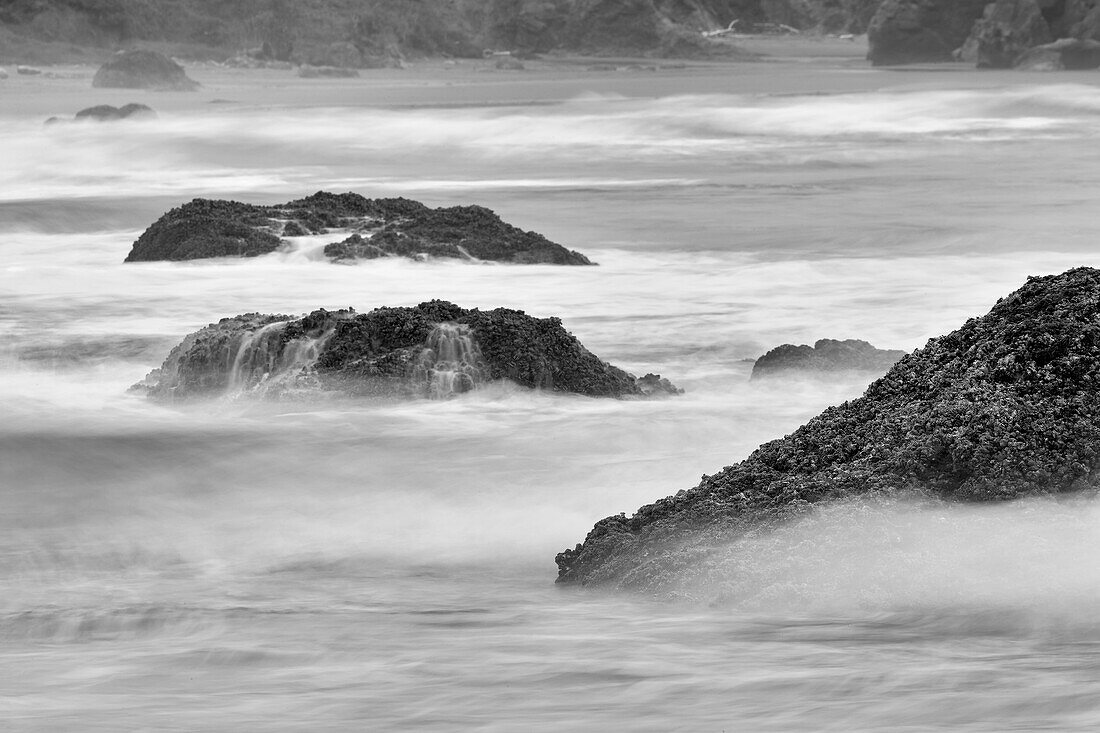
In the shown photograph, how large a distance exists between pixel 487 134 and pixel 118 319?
24.3 meters

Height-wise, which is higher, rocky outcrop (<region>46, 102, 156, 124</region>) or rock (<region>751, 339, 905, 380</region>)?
rocky outcrop (<region>46, 102, 156, 124</region>)

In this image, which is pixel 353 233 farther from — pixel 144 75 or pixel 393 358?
pixel 144 75

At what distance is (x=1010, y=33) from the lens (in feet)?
219

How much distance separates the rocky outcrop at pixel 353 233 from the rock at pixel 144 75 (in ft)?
166

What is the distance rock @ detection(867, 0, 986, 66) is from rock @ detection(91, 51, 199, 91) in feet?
98.3

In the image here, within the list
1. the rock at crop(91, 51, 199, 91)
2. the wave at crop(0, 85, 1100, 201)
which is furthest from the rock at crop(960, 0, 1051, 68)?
the rock at crop(91, 51, 199, 91)

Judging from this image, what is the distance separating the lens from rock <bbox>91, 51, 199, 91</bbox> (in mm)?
63406

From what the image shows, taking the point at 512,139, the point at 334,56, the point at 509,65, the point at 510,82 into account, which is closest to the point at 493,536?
the point at 512,139

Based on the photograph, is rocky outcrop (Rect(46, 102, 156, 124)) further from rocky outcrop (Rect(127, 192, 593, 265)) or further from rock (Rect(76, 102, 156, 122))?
rocky outcrop (Rect(127, 192, 593, 265))

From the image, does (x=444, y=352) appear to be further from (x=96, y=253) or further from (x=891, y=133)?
(x=891, y=133)

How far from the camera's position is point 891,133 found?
34.3 metres

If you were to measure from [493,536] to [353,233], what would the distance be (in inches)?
295

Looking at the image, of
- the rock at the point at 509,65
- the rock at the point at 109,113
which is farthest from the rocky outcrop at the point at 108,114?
the rock at the point at 509,65

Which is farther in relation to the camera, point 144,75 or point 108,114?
point 144,75
